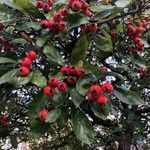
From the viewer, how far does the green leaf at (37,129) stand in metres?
2.59

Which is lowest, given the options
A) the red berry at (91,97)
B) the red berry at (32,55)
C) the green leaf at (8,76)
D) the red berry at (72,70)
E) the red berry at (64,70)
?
the red berry at (91,97)

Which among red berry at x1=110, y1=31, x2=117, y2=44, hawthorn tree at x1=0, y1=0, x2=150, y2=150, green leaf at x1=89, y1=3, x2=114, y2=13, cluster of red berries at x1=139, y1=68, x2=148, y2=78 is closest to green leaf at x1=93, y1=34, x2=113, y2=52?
hawthorn tree at x1=0, y1=0, x2=150, y2=150

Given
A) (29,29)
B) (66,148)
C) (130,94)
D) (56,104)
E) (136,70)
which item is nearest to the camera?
(56,104)

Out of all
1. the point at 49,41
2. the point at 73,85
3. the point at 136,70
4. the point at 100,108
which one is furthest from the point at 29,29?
the point at 136,70

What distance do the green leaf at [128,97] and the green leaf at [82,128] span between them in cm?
30

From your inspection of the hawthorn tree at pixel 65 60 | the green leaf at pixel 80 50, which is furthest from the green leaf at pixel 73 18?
the green leaf at pixel 80 50

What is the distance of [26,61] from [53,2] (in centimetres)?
66

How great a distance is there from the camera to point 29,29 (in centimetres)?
298

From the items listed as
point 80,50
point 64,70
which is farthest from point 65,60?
point 64,70

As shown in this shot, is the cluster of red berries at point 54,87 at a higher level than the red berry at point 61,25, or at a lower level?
lower

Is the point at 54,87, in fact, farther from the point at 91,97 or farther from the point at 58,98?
the point at 91,97

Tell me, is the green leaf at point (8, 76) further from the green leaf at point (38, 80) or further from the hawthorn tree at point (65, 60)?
the green leaf at point (38, 80)

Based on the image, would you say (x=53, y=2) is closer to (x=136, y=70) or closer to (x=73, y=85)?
(x=73, y=85)

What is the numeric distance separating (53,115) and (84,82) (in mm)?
285
